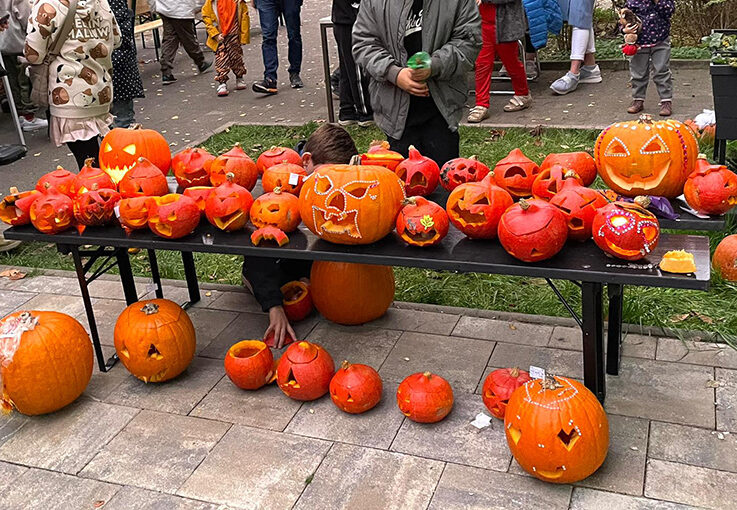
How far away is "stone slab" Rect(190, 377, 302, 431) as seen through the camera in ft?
12.1

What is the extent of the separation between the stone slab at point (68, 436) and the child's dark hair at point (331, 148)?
1.67m

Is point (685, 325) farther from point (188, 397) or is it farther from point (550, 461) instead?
point (188, 397)

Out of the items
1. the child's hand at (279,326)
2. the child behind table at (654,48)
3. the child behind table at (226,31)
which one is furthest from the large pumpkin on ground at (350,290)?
the child behind table at (226,31)

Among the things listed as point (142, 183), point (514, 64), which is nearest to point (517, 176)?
point (142, 183)

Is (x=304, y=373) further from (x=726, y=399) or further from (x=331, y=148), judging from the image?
(x=726, y=399)

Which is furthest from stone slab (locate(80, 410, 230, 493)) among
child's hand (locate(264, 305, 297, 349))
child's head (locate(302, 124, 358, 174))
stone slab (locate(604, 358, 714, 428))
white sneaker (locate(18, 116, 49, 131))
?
white sneaker (locate(18, 116, 49, 131))

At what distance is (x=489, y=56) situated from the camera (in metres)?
8.47

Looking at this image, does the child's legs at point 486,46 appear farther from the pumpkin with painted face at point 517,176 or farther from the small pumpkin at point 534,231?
the small pumpkin at point 534,231

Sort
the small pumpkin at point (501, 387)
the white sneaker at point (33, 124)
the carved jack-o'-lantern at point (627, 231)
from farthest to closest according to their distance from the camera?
the white sneaker at point (33, 124) → the small pumpkin at point (501, 387) → the carved jack-o'-lantern at point (627, 231)

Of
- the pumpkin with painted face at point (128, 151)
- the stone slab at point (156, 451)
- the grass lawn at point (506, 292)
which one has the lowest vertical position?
the grass lawn at point (506, 292)

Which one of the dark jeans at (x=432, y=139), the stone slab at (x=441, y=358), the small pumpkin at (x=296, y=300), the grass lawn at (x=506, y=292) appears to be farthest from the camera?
the dark jeans at (x=432, y=139)

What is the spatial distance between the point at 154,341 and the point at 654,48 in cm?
618

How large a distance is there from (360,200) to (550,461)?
51.2 inches

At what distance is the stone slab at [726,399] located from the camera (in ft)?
11.1
